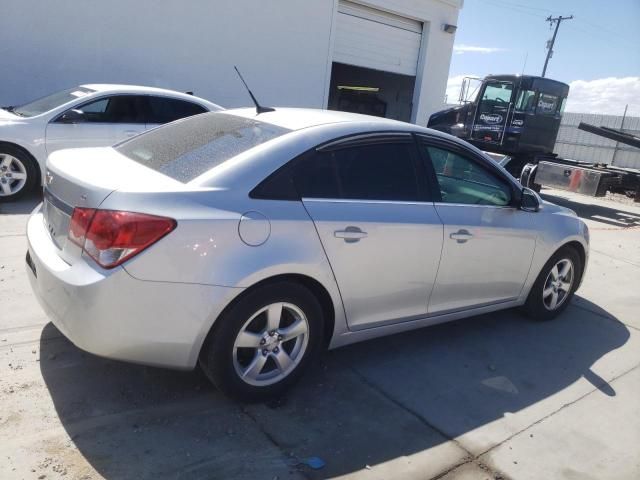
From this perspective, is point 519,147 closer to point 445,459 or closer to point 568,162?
point 568,162

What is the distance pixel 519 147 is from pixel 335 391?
10316mm

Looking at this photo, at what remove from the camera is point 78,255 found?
261 cm

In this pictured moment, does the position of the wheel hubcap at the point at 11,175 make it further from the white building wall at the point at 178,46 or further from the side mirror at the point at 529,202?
the side mirror at the point at 529,202

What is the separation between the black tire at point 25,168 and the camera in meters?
6.39

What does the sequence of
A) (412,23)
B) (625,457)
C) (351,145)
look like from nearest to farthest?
(625,457) < (351,145) < (412,23)

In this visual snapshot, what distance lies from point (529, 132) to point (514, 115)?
1.67ft

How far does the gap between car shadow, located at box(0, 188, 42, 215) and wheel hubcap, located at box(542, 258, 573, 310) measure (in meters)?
5.66

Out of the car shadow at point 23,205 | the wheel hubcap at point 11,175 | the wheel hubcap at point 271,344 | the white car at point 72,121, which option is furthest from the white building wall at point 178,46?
the wheel hubcap at point 271,344

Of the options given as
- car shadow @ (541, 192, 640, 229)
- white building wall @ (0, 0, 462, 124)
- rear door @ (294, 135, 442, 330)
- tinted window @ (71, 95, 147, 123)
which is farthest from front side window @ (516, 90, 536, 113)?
rear door @ (294, 135, 442, 330)

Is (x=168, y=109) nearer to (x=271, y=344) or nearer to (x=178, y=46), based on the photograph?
(x=178, y=46)

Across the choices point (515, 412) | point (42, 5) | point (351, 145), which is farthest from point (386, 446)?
point (42, 5)

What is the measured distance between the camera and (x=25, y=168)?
6.52 m

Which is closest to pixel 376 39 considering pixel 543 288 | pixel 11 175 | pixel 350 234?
pixel 11 175

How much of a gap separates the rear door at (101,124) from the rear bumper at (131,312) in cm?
451
